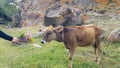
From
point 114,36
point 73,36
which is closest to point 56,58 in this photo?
point 73,36

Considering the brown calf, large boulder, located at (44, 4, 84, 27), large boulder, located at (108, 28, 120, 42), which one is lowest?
large boulder, located at (44, 4, 84, 27)

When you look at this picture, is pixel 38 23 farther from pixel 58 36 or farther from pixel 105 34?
pixel 58 36

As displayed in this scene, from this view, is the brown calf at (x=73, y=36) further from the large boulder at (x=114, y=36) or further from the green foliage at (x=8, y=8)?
the green foliage at (x=8, y=8)

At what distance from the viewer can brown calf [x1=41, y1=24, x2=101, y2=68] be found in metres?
10.8

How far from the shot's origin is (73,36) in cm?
1111

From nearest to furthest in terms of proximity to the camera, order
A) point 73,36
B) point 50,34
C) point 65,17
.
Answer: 1. point 50,34
2. point 73,36
3. point 65,17

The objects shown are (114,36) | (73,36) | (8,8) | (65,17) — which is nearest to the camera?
(73,36)

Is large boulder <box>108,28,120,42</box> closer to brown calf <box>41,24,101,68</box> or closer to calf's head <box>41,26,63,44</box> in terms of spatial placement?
brown calf <box>41,24,101,68</box>

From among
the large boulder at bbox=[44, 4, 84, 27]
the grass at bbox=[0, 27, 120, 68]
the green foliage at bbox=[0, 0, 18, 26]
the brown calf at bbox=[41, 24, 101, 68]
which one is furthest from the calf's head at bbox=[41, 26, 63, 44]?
the green foliage at bbox=[0, 0, 18, 26]

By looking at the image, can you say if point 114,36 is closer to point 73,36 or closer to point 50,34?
point 73,36

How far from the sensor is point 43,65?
35.7ft

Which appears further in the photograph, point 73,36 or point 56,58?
point 56,58

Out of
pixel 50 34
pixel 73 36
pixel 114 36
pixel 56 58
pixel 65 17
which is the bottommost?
pixel 65 17

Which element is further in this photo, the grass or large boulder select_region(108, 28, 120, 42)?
large boulder select_region(108, 28, 120, 42)
